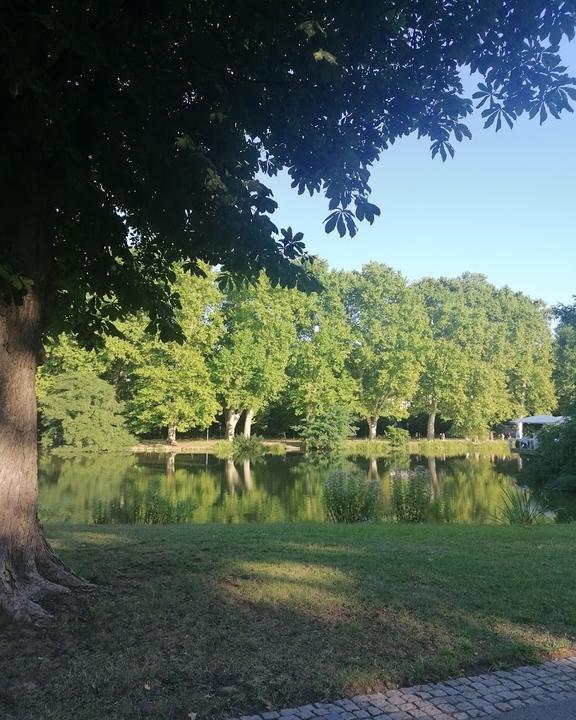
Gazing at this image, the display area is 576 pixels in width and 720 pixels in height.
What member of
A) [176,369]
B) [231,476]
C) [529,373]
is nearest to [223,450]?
[176,369]

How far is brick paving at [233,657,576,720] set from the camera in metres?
3.21

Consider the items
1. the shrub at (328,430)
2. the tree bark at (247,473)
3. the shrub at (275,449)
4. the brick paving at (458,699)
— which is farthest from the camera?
the shrub at (328,430)

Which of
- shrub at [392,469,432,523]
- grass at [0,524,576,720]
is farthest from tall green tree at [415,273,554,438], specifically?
grass at [0,524,576,720]

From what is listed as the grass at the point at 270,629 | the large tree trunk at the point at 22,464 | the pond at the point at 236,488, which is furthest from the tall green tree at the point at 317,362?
the large tree trunk at the point at 22,464

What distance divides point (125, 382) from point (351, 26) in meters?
39.9

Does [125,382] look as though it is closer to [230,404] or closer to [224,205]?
[230,404]

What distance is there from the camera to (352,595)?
5117 millimetres

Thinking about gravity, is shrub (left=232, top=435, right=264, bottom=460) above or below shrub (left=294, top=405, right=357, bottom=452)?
below

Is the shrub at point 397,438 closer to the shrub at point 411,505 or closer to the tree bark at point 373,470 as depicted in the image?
the tree bark at point 373,470

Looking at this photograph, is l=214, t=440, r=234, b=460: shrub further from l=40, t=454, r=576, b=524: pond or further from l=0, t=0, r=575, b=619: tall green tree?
l=0, t=0, r=575, b=619: tall green tree

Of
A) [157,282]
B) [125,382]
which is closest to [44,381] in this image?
[125,382]

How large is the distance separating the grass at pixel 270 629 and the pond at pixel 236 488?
26.3ft

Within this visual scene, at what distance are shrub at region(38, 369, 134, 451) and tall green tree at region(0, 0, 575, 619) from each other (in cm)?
3123

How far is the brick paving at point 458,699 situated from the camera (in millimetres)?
3213
